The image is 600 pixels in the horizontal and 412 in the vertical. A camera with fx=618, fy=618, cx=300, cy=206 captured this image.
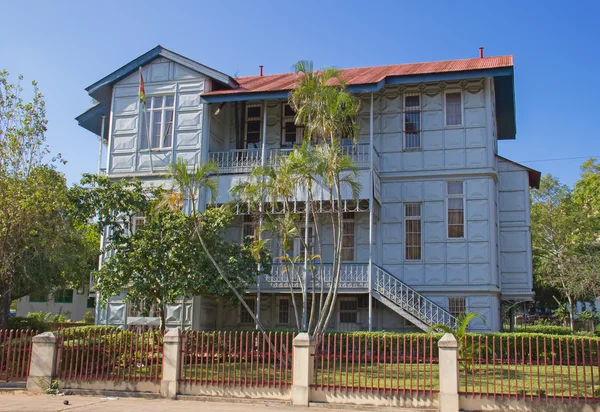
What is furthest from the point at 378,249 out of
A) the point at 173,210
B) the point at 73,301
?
the point at 73,301

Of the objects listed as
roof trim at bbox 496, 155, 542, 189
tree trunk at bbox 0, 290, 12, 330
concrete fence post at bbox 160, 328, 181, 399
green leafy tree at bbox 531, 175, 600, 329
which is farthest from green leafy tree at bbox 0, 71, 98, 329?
green leafy tree at bbox 531, 175, 600, 329

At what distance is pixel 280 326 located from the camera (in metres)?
23.1

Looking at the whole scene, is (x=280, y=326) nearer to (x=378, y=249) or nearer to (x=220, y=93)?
(x=378, y=249)

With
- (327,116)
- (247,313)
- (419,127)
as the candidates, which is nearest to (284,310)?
(247,313)

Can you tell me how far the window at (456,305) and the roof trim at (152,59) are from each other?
1153cm

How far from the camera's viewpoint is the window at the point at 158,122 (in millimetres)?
23562

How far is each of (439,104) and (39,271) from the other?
15071 millimetres

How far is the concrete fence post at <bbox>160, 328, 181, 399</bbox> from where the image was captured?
1380cm

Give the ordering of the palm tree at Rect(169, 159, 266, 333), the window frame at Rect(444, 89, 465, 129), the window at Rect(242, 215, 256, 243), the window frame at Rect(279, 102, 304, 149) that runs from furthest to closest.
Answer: the window frame at Rect(279, 102, 304, 149) → the window at Rect(242, 215, 256, 243) → the window frame at Rect(444, 89, 465, 129) → the palm tree at Rect(169, 159, 266, 333)

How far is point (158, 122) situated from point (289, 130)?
512 centimetres

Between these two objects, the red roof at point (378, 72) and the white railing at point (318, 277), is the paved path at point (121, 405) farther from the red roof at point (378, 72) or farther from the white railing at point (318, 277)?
the red roof at point (378, 72)

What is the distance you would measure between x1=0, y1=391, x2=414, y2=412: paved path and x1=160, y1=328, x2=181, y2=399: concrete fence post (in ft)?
0.90

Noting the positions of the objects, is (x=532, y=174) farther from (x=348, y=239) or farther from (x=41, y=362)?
(x=41, y=362)

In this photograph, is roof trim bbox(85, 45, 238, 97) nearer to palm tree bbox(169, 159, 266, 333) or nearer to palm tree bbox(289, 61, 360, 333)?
palm tree bbox(169, 159, 266, 333)
